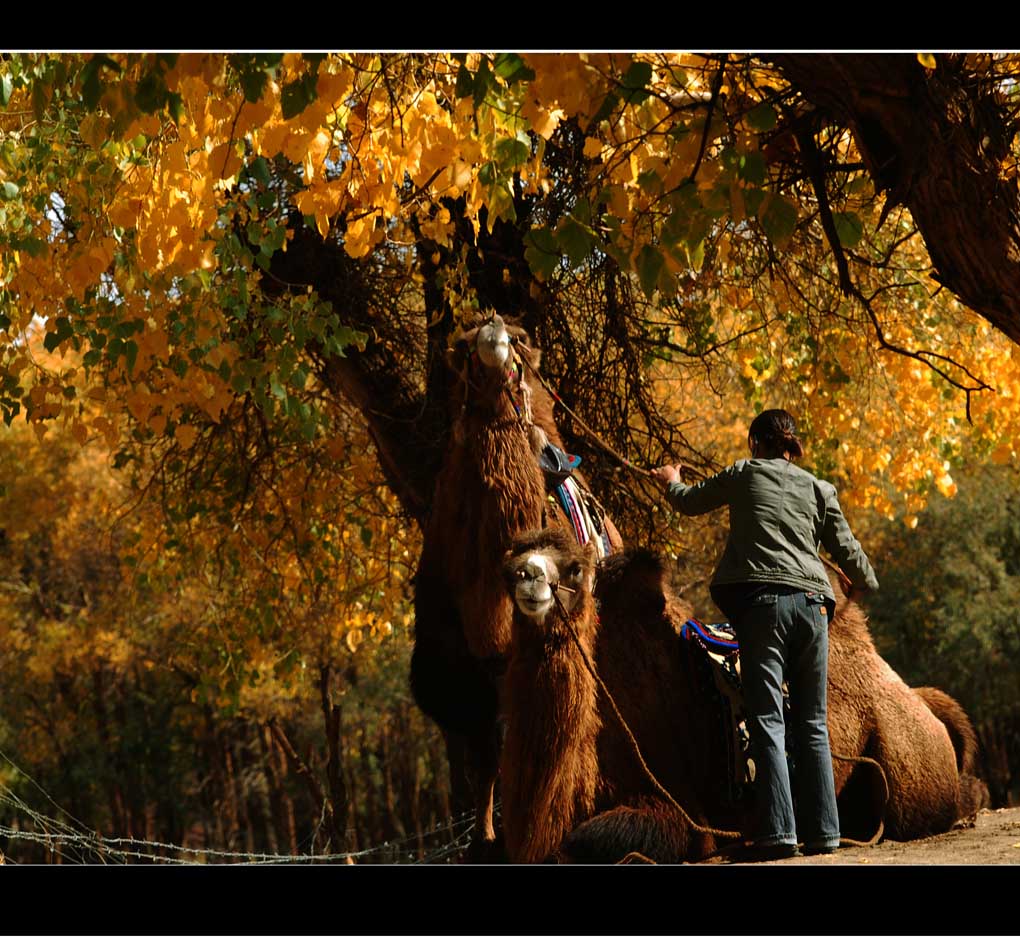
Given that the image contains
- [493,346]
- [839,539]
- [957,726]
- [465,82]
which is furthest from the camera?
[957,726]

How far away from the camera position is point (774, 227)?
433 cm

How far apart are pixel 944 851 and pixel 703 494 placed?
1.73 meters

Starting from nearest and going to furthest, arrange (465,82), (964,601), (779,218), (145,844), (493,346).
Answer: (465,82), (779,218), (493,346), (145,844), (964,601)

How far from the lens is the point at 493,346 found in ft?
21.6

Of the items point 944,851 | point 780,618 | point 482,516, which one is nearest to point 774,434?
point 780,618

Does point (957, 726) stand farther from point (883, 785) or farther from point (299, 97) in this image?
point (299, 97)

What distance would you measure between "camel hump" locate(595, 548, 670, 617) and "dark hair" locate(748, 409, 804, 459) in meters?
0.73

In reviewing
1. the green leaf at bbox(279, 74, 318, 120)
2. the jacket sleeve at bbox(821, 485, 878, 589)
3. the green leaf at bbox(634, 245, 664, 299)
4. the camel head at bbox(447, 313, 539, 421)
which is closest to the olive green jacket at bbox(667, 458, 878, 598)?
the jacket sleeve at bbox(821, 485, 878, 589)

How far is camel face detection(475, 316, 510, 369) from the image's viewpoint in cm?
658

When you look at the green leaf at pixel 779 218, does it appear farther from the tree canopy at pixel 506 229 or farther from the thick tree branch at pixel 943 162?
the thick tree branch at pixel 943 162

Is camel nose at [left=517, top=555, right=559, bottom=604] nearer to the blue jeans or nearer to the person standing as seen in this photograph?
the person standing

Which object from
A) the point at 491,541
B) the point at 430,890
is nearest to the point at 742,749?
the point at 491,541
